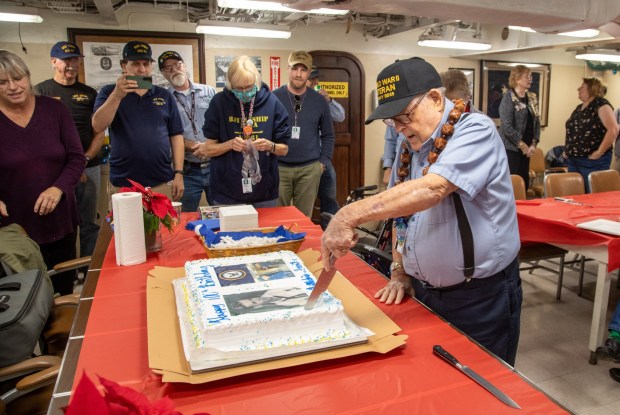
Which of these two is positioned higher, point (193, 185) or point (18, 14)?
point (18, 14)

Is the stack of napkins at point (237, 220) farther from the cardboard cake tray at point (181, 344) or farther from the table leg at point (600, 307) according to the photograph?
the table leg at point (600, 307)

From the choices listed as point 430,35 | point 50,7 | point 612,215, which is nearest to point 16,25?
point 50,7

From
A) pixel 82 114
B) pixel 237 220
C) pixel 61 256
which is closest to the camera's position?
pixel 237 220

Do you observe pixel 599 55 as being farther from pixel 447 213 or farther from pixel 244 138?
pixel 447 213

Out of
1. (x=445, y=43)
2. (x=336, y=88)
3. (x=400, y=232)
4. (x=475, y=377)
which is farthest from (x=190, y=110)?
(x=475, y=377)

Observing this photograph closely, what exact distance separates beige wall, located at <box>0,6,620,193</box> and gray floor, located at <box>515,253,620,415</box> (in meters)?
3.03

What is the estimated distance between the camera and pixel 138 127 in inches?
120

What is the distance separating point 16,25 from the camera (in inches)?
186

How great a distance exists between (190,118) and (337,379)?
3.30m

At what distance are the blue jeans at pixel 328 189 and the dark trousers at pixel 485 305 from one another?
302 cm

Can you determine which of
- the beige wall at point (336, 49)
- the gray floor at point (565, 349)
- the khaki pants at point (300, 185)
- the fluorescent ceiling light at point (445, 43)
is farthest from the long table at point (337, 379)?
the fluorescent ceiling light at point (445, 43)

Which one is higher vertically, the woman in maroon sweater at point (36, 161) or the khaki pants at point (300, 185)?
the woman in maroon sweater at point (36, 161)

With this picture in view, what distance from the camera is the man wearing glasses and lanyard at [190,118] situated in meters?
3.85

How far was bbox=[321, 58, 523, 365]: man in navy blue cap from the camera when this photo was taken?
1.20 meters
